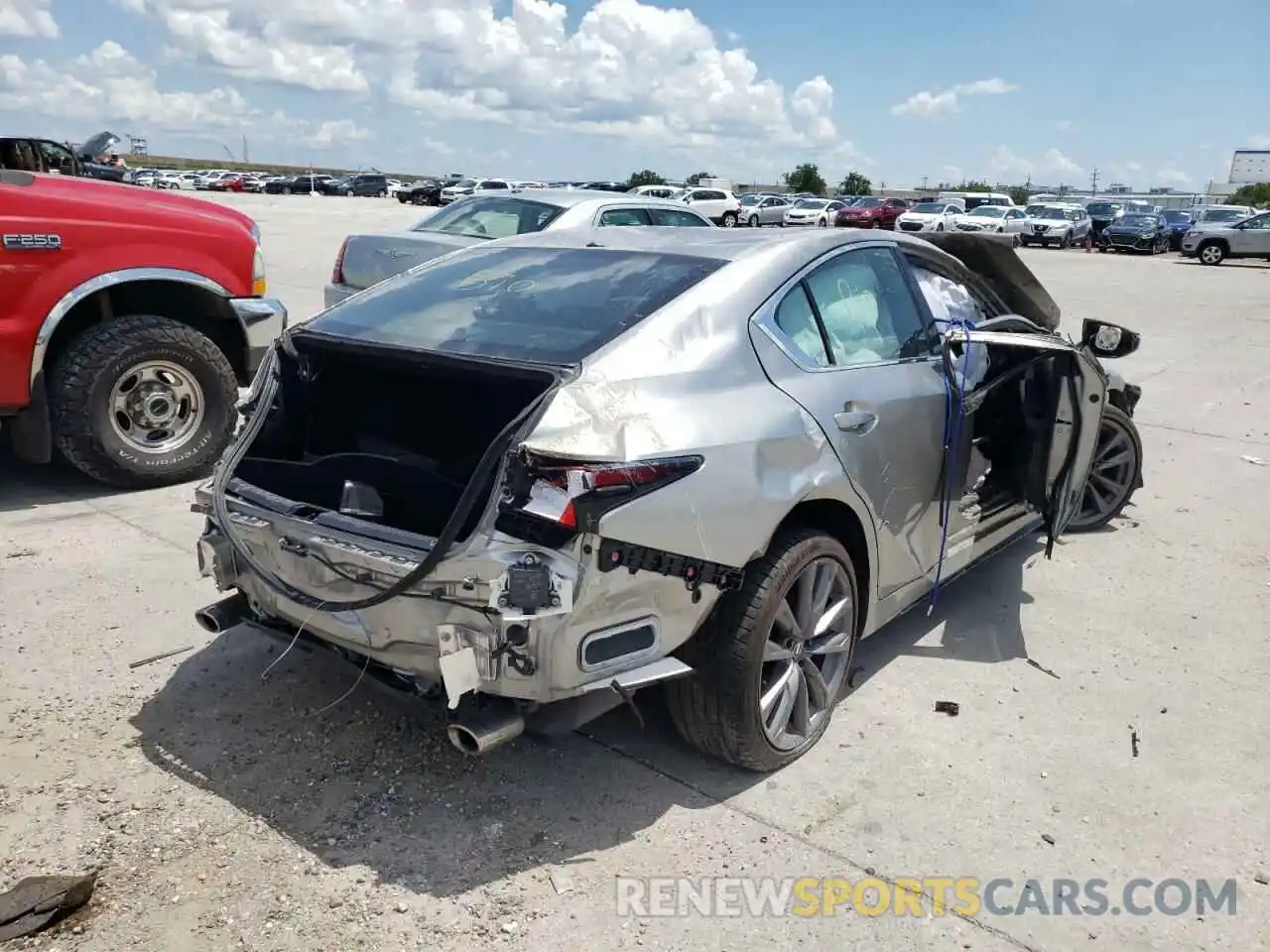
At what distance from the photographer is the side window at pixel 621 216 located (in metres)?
9.64

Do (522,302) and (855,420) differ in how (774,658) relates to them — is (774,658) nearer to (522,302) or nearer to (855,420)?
(855,420)

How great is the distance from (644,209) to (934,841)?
26.0ft

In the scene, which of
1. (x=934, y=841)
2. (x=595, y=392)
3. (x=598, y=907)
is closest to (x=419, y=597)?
(x=595, y=392)

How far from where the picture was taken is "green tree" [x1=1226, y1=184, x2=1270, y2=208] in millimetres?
71375

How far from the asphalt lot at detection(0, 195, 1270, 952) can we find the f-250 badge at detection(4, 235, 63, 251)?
5.09ft

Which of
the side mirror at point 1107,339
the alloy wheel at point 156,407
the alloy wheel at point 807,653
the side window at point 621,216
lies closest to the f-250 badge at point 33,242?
the alloy wheel at point 156,407

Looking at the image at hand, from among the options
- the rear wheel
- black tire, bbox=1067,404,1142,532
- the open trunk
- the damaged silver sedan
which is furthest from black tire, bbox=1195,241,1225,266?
the open trunk

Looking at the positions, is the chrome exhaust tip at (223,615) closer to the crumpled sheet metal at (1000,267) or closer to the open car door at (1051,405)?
the open car door at (1051,405)

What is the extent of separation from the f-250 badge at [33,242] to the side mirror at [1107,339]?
5248mm

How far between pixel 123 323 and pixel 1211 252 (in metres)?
32.2

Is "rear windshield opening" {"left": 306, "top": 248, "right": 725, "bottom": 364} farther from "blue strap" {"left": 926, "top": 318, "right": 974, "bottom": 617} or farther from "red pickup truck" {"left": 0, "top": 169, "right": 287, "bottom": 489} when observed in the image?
"red pickup truck" {"left": 0, "top": 169, "right": 287, "bottom": 489}

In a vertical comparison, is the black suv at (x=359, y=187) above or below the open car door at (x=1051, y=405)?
above

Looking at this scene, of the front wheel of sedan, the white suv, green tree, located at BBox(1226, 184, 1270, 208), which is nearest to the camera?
the front wheel of sedan

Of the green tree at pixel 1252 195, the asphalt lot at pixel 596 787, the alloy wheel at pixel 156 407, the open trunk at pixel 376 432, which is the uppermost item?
the green tree at pixel 1252 195
